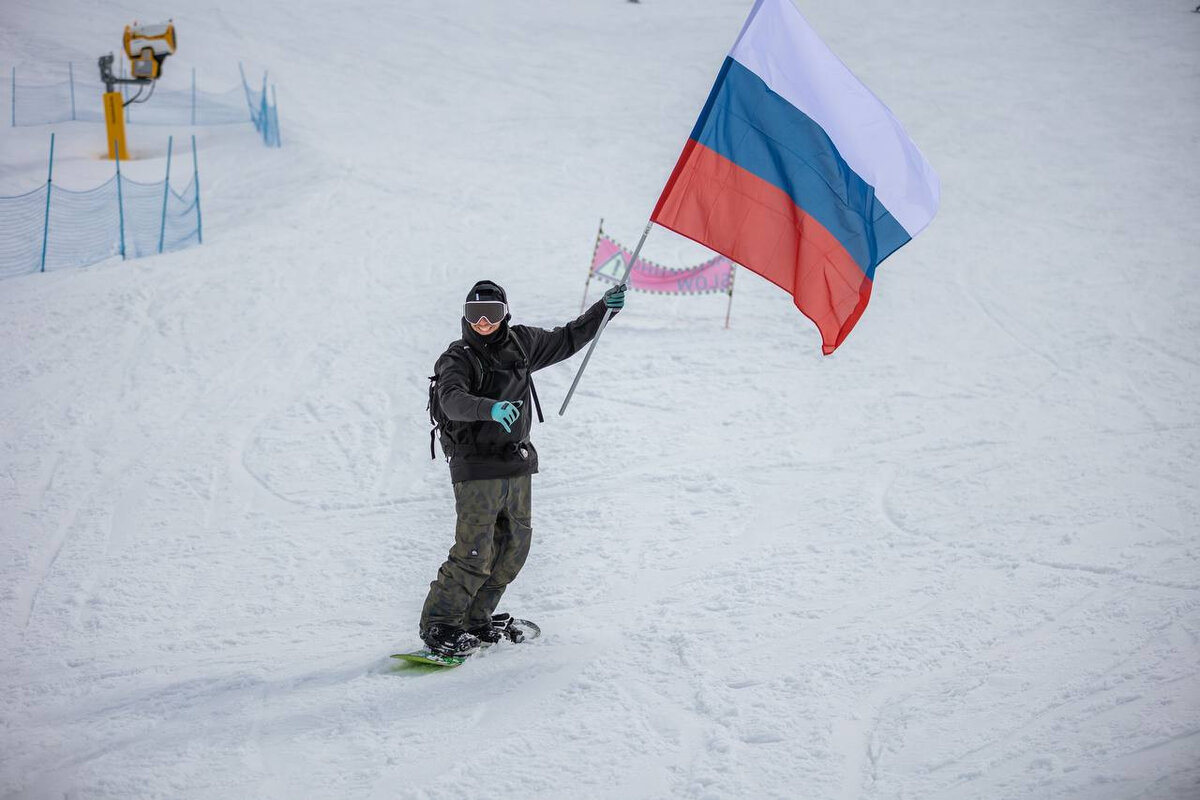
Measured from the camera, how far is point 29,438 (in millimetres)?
7613

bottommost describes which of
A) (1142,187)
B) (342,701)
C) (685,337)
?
(342,701)

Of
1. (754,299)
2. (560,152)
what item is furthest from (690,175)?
(560,152)

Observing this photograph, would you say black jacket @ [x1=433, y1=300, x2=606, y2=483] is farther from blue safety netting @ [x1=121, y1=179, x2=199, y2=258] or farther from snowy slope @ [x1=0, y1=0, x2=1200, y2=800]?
blue safety netting @ [x1=121, y1=179, x2=199, y2=258]

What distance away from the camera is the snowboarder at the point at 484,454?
453 centimetres

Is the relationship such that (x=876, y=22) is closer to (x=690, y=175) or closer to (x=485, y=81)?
(x=485, y=81)

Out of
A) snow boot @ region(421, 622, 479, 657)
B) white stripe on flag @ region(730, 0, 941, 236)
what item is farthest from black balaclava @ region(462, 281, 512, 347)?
white stripe on flag @ region(730, 0, 941, 236)

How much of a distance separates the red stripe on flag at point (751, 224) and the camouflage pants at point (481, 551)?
5.41ft

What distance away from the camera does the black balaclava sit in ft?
14.8

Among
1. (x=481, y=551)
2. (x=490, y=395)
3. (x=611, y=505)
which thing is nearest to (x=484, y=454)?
(x=490, y=395)

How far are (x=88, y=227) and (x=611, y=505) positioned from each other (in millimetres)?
8621

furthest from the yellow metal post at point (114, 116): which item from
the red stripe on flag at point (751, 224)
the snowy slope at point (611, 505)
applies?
the red stripe on flag at point (751, 224)

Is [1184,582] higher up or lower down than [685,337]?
lower down

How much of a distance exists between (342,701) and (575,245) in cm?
897

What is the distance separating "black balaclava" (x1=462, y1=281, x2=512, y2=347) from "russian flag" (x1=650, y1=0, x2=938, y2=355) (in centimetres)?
98
